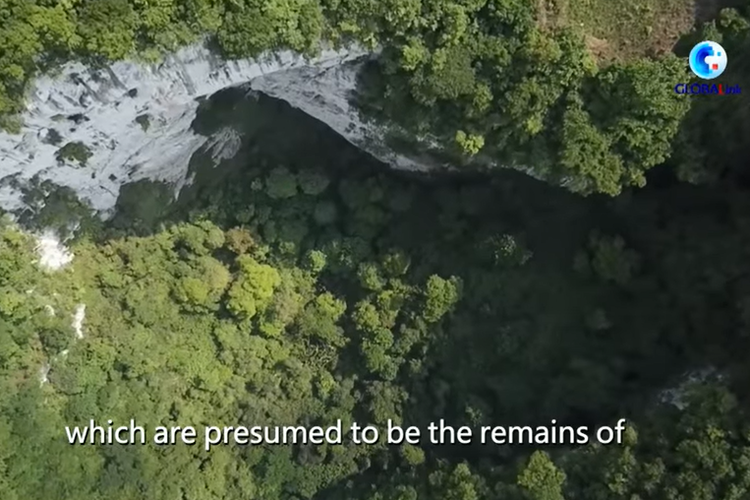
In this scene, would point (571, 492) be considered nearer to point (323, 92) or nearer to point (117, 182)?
point (323, 92)

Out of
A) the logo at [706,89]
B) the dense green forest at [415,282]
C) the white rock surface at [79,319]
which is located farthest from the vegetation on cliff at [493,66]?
the white rock surface at [79,319]

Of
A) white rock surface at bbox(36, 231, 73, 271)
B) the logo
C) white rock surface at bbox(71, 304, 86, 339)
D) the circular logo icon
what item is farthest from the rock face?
the circular logo icon

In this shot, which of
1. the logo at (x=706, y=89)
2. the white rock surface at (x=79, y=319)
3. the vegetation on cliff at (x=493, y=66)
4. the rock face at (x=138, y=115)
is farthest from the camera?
the white rock surface at (x=79, y=319)

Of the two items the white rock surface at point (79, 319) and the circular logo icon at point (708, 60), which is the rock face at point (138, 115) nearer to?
the white rock surface at point (79, 319)

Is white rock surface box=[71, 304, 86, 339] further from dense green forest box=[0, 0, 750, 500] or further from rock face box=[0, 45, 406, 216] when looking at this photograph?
rock face box=[0, 45, 406, 216]

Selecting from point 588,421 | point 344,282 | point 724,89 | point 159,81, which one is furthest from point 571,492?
point 159,81

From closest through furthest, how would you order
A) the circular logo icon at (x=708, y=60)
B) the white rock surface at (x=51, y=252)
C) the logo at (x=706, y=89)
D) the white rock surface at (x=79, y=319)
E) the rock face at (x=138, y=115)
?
the rock face at (x=138, y=115)
the circular logo icon at (x=708, y=60)
the logo at (x=706, y=89)
the white rock surface at (x=51, y=252)
the white rock surface at (x=79, y=319)
